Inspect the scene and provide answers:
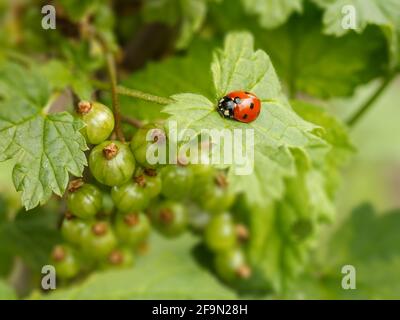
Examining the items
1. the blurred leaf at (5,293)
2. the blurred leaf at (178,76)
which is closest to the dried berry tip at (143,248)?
the blurred leaf at (5,293)

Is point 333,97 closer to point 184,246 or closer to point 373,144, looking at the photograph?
point 184,246

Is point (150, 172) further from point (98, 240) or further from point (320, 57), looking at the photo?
point (320, 57)

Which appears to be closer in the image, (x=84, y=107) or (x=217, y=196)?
(x=84, y=107)

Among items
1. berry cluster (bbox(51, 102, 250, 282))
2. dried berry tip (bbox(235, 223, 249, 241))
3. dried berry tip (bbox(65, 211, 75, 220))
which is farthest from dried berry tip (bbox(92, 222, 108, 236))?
dried berry tip (bbox(235, 223, 249, 241))

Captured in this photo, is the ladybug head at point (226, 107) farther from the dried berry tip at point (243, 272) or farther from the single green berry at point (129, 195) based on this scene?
the dried berry tip at point (243, 272)

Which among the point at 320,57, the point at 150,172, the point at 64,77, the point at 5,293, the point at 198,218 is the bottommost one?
the point at 5,293

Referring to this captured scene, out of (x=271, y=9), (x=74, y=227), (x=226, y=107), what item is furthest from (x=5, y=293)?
(x=271, y=9)
